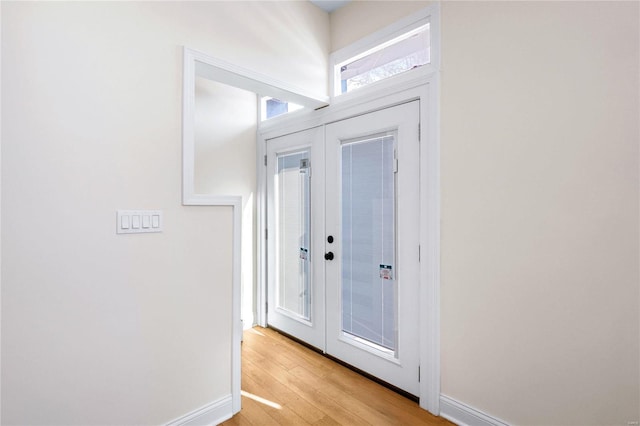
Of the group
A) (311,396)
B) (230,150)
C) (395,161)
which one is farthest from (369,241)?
(230,150)

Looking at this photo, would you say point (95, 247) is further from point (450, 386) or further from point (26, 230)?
point (450, 386)

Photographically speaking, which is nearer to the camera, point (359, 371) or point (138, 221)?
point (138, 221)

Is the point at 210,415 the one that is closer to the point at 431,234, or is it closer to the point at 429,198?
the point at 431,234

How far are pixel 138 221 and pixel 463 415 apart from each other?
6.85 ft

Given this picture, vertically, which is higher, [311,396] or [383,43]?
[383,43]

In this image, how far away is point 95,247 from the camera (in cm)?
148

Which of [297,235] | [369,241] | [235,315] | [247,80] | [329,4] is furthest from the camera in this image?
[297,235]

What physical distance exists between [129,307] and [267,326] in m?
1.83

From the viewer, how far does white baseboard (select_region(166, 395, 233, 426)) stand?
177cm

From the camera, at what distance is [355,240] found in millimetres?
2428

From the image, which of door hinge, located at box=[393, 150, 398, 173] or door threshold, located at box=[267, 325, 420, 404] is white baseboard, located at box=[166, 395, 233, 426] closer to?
door threshold, located at box=[267, 325, 420, 404]

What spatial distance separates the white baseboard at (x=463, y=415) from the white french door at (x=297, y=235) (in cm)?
106

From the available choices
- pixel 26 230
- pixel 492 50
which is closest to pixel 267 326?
pixel 26 230

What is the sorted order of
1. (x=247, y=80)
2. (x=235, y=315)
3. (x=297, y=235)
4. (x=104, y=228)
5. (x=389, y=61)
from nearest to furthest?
(x=104, y=228) → (x=235, y=315) → (x=247, y=80) → (x=389, y=61) → (x=297, y=235)
